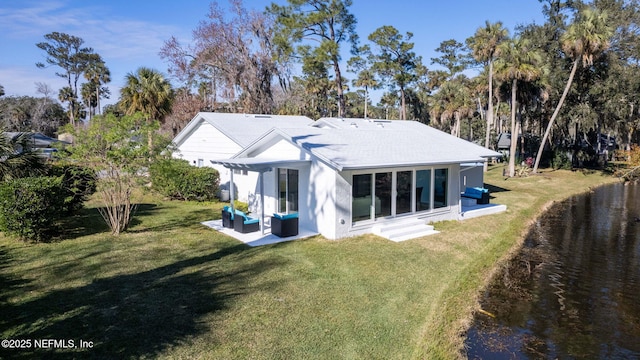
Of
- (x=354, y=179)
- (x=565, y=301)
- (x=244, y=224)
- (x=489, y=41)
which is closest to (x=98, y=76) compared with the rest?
(x=489, y=41)

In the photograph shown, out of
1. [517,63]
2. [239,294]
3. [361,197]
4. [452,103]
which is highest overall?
[517,63]

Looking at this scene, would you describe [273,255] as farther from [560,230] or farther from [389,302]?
[560,230]

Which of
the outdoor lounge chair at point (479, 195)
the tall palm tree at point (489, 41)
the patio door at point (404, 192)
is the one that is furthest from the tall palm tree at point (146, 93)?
the tall palm tree at point (489, 41)

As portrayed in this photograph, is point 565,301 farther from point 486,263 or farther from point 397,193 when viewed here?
point 397,193

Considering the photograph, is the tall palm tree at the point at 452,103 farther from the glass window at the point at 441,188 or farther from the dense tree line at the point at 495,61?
the glass window at the point at 441,188

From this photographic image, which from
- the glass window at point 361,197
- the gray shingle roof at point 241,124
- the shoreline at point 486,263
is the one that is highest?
the gray shingle roof at point 241,124

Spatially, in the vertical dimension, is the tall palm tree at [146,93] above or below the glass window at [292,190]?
above

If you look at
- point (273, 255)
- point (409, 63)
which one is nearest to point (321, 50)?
point (409, 63)
